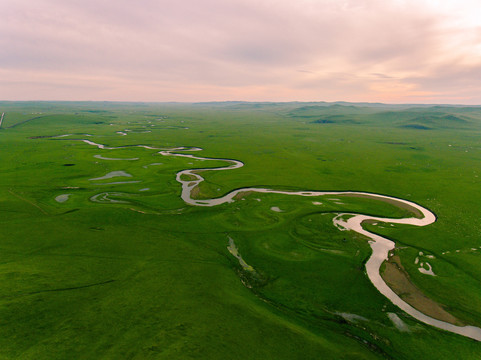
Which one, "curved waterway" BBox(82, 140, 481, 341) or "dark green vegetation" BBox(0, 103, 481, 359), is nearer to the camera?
"dark green vegetation" BBox(0, 103, 481, 359)

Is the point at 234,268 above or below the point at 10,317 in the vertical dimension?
below

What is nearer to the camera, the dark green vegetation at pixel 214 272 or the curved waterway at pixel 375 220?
the dark green vegetation at pixel 214 272

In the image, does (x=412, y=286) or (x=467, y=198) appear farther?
(x=467, y=198)

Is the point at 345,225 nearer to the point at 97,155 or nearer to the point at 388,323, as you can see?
the point at 388,323

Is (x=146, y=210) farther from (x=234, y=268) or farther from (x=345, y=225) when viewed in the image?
(x=345, y=225)

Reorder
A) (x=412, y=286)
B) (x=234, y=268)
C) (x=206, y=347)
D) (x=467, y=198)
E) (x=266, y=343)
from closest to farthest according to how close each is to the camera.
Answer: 1. (x=206, y=347)
2. (x=266, y=343)
3. (x=412, y=286)
4. (x=234, y=268)
5. (x=467, y=198)

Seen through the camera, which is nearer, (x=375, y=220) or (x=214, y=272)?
(x=214, y=272)

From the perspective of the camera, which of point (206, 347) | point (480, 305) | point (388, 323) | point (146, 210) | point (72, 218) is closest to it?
point (206, 347)

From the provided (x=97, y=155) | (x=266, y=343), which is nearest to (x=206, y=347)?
(x=266, y=343)

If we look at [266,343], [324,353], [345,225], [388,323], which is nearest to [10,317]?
[266,343]

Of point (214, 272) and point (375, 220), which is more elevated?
point (375, 220)
